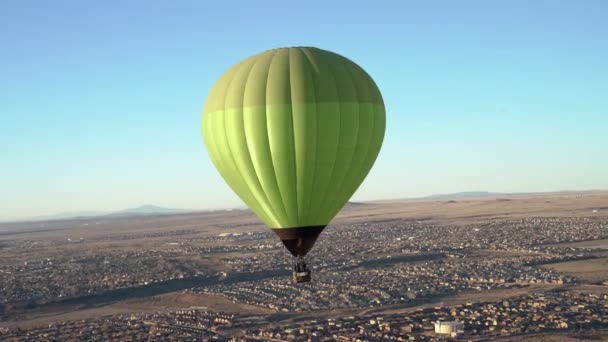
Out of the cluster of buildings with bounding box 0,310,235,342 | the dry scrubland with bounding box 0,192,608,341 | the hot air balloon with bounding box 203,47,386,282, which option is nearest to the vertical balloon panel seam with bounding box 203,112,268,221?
the hot air balloon with bounding box 203,47,386,282

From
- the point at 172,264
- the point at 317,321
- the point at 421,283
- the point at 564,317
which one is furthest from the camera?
the point at 172,264

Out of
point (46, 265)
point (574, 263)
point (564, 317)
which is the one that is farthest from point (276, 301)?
point (46, 265)

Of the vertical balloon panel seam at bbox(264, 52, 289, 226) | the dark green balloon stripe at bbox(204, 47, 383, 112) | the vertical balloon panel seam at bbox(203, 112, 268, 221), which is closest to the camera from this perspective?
the dark green balloon stripe at bbox(204, 47, 383, 112)

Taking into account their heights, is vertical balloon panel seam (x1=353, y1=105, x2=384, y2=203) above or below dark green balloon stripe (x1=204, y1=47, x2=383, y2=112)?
below

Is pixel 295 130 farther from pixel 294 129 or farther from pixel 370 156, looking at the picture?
pixel 370 156

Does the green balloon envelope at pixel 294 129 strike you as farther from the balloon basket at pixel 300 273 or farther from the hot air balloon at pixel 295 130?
the balloon basket at pixel 300 273

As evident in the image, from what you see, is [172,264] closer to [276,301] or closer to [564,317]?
[276,301]

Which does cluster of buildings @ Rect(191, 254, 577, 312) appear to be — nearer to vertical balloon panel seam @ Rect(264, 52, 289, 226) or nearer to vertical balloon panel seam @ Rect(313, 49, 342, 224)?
vertical balloon panel seam @ Rect(313, 49, 342, 224)
